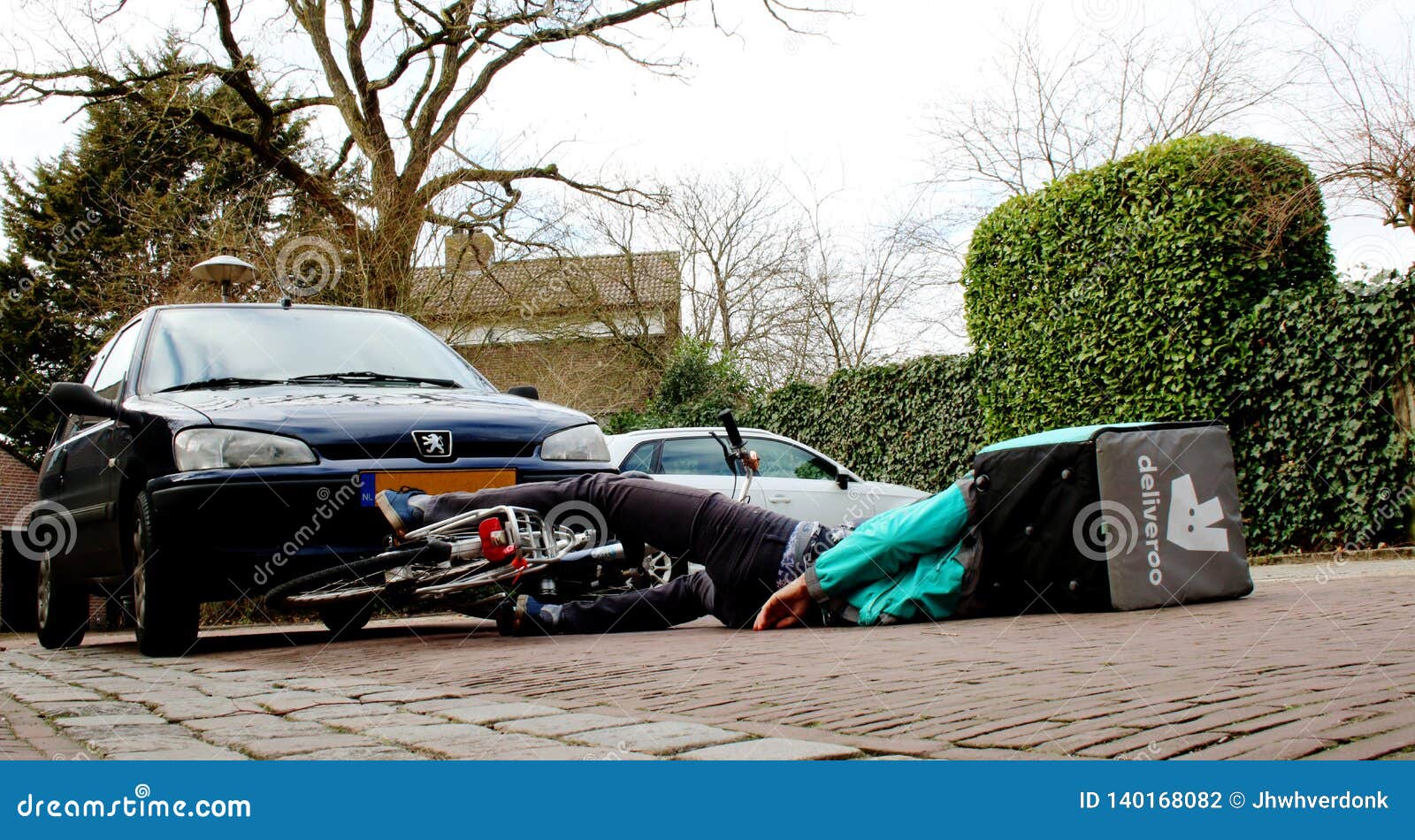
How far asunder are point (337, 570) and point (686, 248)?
21743mm

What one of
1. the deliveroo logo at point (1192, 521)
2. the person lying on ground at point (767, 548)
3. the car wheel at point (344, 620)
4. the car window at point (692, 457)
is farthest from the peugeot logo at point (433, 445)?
the car window at point (692, 457)

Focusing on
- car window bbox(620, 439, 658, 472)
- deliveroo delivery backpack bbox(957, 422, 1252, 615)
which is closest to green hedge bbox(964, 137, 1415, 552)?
car window bbox(620, 439, 658, 472)

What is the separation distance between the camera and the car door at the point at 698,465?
9891mm

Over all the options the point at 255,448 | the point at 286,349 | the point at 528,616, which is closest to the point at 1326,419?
the point at 528,616

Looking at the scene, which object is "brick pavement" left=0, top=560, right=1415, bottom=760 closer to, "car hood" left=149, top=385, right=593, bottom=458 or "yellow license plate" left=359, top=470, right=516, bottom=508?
"yellow license plate" left=359, top=470, right=516, bottom=508

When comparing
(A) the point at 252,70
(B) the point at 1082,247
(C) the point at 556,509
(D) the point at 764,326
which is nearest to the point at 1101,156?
(D) the point at 764,326

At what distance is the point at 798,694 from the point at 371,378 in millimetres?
3393

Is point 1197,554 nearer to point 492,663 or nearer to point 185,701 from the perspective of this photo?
point 492,663

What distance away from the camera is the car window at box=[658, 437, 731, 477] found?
32.7 ft

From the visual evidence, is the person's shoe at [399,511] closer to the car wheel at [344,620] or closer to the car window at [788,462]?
the car wheel at [344,620]

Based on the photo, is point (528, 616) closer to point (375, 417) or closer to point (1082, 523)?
point (375, 417)

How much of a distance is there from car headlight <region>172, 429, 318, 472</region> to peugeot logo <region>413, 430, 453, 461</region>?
453mm

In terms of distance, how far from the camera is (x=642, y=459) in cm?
991

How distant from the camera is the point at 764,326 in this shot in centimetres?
2653
